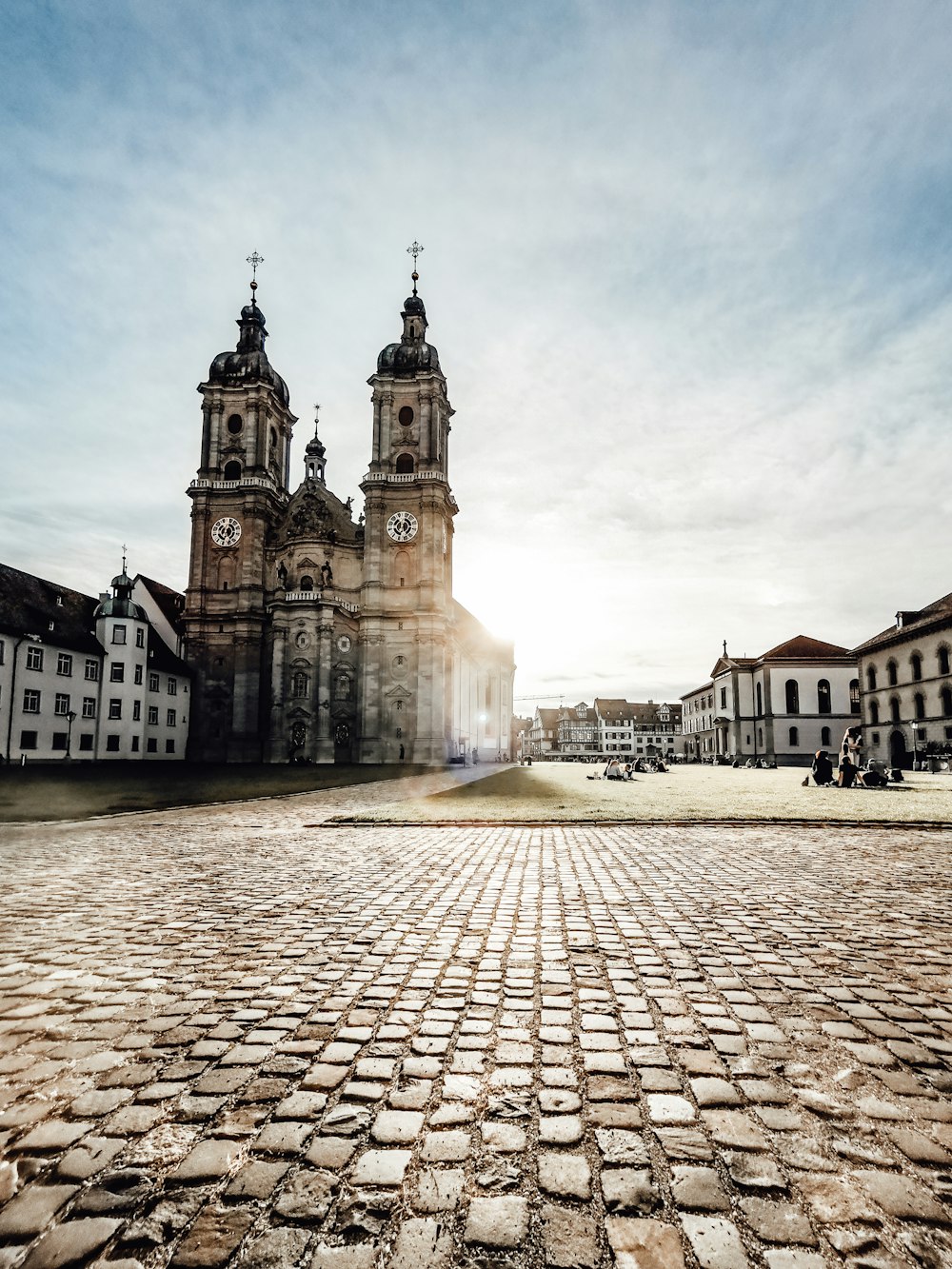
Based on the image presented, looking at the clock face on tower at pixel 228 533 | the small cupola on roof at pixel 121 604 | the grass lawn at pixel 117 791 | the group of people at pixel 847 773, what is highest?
the clock face on tower at pixel 228 533

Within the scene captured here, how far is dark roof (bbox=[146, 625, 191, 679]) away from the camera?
52.0 meters

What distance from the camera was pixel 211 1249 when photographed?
2.21 m

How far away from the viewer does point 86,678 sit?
152 ft

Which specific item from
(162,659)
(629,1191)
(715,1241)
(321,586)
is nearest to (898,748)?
(321,586)

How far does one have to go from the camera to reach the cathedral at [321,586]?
53.7 metres

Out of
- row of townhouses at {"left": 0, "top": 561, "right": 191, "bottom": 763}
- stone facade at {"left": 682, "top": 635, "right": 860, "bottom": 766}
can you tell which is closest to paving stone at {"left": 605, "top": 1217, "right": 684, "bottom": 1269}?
row of townhouses at {"left": 0, "top": 561, "right": 191, "bottom": 763}

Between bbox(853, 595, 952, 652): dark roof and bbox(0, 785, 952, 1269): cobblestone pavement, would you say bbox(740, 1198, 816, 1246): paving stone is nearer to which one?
bbox(0, 785, 952, 1269): cobblestone pavement

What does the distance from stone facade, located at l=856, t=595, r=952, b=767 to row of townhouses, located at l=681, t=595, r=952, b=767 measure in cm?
7

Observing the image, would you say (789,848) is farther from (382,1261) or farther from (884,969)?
(382,1261)

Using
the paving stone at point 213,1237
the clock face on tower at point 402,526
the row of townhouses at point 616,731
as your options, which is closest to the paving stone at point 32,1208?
the paving stone at point 213,1237

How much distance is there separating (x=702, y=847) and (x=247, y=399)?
56.4 metres

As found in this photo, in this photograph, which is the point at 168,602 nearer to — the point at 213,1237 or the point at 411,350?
the point at 411,350

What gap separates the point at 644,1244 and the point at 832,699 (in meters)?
86.1

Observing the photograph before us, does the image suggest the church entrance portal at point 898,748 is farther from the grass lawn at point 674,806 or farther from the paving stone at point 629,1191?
the paving stone at point 629,1191
